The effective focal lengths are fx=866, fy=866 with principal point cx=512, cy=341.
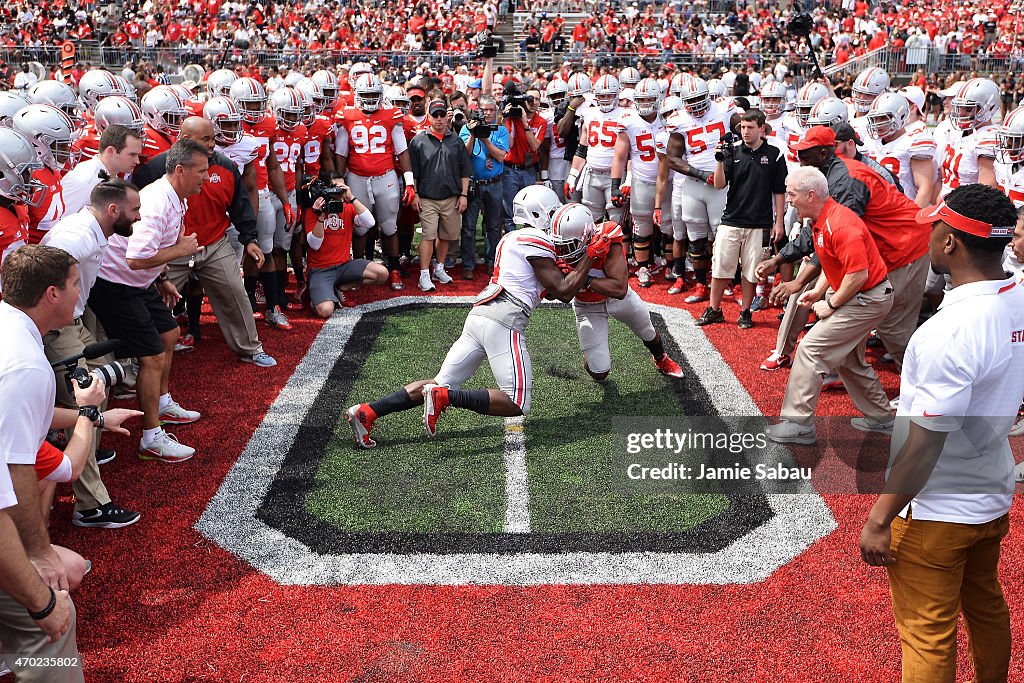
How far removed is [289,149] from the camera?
9016 millimetres

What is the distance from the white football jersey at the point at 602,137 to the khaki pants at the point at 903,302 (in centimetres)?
447

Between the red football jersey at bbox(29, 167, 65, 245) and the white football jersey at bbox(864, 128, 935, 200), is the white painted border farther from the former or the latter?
the white football jersey at bbox(864, 128, 935, 200)

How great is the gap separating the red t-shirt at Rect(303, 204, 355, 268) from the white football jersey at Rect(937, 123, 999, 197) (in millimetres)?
5560

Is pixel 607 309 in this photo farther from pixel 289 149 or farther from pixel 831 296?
pixel 289 149

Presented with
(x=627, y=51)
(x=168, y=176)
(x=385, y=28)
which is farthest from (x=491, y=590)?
(x=385, y=28)

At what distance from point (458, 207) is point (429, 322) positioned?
6.10 ft

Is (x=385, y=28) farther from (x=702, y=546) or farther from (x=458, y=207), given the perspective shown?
(x=702, y=546)

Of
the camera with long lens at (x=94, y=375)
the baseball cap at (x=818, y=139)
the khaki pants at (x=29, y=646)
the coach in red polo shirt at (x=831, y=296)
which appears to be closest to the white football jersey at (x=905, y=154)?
the baseball cap at (x=818, y=139)

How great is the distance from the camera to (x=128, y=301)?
573 cm

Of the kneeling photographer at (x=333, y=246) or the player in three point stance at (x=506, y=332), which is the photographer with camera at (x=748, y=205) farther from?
the kneeling photographer at (x=333, y=246)

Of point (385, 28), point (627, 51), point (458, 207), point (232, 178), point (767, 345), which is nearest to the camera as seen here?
point (232, 178)

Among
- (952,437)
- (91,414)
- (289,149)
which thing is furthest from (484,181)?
(952,437)

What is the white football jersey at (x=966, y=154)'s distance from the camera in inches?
276

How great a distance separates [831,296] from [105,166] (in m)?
5.02
